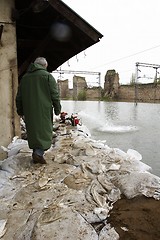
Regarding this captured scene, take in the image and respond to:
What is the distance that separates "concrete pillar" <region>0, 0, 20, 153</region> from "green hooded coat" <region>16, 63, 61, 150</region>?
103 cm

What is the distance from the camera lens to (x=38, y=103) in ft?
11.3

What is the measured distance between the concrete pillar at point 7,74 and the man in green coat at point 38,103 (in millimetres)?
1015

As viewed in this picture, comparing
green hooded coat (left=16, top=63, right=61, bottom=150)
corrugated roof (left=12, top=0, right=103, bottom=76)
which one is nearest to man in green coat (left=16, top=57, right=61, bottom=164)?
green hooded coat (left=16, top=63, right=61, bottom=150)

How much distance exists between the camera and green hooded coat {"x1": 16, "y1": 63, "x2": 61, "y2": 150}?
136 inches

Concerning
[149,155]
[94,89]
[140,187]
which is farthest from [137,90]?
[140,187]

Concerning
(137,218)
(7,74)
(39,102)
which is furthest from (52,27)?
(137,218)

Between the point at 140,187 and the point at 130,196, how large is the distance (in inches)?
7.4

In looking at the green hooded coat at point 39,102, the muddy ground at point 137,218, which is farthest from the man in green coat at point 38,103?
the muddy ground at point 137,218

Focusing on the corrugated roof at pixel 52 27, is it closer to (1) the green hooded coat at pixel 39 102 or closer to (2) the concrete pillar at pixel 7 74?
(2) the concrete pillar at pixel 7 74

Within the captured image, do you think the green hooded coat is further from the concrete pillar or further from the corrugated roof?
the corrugated roof

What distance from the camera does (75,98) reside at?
3591cm

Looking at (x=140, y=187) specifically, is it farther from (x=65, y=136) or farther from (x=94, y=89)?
(x=94, y=89)

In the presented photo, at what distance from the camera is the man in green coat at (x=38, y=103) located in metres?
3.47

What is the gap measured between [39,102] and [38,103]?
0.02 metres
